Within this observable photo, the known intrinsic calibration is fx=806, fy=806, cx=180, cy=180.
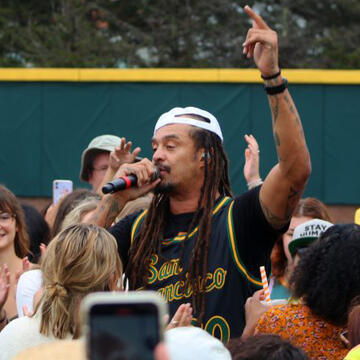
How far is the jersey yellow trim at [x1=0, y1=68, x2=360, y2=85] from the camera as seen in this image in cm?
1459

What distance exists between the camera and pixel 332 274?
3.26 metres

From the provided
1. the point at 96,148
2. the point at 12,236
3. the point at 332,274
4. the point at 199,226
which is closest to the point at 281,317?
the point at 332,274

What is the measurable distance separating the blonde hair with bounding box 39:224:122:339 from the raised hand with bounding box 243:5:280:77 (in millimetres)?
906

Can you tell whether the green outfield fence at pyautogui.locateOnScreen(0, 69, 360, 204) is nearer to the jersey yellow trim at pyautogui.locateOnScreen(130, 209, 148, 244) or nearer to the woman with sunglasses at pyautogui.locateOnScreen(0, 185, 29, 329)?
the woman with sunglasses at pyautogui.locateOnScreen(0, 185, 29, 329)

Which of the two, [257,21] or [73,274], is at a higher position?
[257,21]

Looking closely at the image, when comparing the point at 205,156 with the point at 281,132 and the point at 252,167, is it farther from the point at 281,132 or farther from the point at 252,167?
the point at 252,167

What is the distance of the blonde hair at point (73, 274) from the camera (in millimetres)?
2803

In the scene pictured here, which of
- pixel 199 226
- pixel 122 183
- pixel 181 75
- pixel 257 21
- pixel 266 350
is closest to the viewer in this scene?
pixel 266 350

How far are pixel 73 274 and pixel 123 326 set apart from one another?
1709 millimetres

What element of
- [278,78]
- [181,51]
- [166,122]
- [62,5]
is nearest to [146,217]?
[166,122]

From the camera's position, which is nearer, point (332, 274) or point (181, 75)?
point (332, 274)

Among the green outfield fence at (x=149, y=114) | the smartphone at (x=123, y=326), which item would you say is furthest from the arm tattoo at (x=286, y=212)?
the green outfield fence at (x=149, y=114)

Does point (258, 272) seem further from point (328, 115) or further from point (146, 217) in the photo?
point (328, 115)

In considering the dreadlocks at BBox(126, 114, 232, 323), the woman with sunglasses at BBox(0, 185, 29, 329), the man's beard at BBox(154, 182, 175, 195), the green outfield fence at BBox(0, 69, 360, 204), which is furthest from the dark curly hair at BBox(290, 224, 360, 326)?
the green outfield fence at BBox(0, 69, 360, 204)
